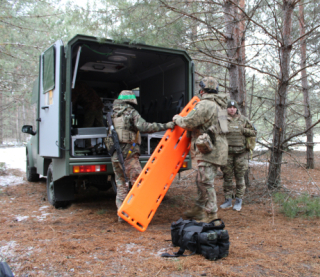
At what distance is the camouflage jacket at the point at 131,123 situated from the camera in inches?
163

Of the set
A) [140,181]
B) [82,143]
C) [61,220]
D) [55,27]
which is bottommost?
[61,220]

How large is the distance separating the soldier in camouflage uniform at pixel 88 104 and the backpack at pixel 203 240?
4.13 meters

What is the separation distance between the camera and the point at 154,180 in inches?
149

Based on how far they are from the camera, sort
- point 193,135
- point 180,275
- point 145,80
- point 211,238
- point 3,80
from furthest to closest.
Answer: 1. point 3,80
2. point 145,80
3. point 193,135
4. point 211,238
5. point 180,275

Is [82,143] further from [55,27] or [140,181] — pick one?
[55,27]

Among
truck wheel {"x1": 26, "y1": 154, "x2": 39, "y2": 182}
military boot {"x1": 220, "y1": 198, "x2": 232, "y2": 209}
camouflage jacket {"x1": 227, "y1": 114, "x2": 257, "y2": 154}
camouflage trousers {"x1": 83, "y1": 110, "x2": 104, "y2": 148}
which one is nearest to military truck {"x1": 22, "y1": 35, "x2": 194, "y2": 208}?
truck wheel {"x1": 26, "y1": 154, "x2": 39, "y2": 182}

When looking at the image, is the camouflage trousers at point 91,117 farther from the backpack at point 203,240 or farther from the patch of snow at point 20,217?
the backpack at point 203,240

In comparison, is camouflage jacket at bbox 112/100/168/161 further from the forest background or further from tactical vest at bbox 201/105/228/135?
the forest background

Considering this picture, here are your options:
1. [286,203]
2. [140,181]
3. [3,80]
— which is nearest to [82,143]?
[140,181]

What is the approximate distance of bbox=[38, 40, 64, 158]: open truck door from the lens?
4.18 m

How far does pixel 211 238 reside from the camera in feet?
9.10

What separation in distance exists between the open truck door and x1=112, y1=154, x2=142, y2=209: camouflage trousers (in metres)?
0.82

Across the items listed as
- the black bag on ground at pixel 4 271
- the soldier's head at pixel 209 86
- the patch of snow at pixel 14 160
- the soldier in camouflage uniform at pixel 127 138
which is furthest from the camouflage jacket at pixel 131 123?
the patch of snow at pixel 14 160

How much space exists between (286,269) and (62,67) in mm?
3477
